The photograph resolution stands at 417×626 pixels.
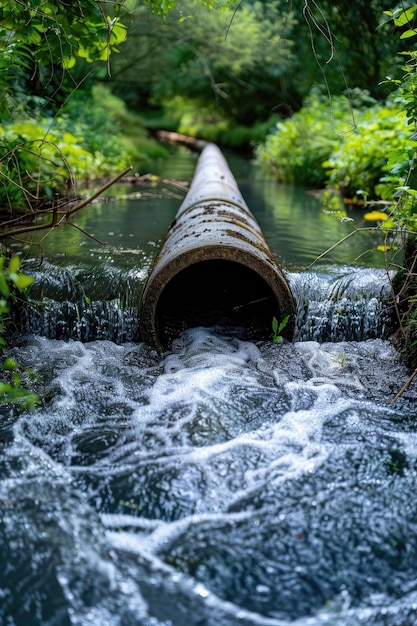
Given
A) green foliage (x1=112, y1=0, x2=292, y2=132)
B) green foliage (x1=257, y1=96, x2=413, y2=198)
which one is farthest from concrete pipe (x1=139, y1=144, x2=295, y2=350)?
green foliage (x1=112, y1=0, x2=292, y2=132)

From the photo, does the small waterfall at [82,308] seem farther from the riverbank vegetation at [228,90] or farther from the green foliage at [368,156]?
the green foliage at [368,156]

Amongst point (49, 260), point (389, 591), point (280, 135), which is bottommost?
point (389, 591)

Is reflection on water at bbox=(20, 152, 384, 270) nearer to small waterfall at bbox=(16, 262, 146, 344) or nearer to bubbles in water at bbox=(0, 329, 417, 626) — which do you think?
small waterfall at bbox=(16, 262, 146, 344)

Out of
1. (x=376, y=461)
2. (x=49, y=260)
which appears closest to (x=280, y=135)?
(x=49, y=260)

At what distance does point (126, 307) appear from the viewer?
16.5ft

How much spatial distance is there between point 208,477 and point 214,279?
3.28 m

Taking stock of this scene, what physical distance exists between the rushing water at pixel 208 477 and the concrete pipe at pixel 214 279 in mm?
268

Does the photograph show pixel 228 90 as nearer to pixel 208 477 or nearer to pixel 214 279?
pixel 214 279

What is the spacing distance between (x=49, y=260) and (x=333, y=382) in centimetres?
312

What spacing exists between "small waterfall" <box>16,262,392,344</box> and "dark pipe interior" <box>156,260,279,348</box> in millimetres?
285

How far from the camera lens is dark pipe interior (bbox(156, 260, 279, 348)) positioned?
16.8ft

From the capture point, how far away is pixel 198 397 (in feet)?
12.3

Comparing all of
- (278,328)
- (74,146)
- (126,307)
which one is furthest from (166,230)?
(74,146)

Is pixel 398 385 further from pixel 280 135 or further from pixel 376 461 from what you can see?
pixel 280 135
